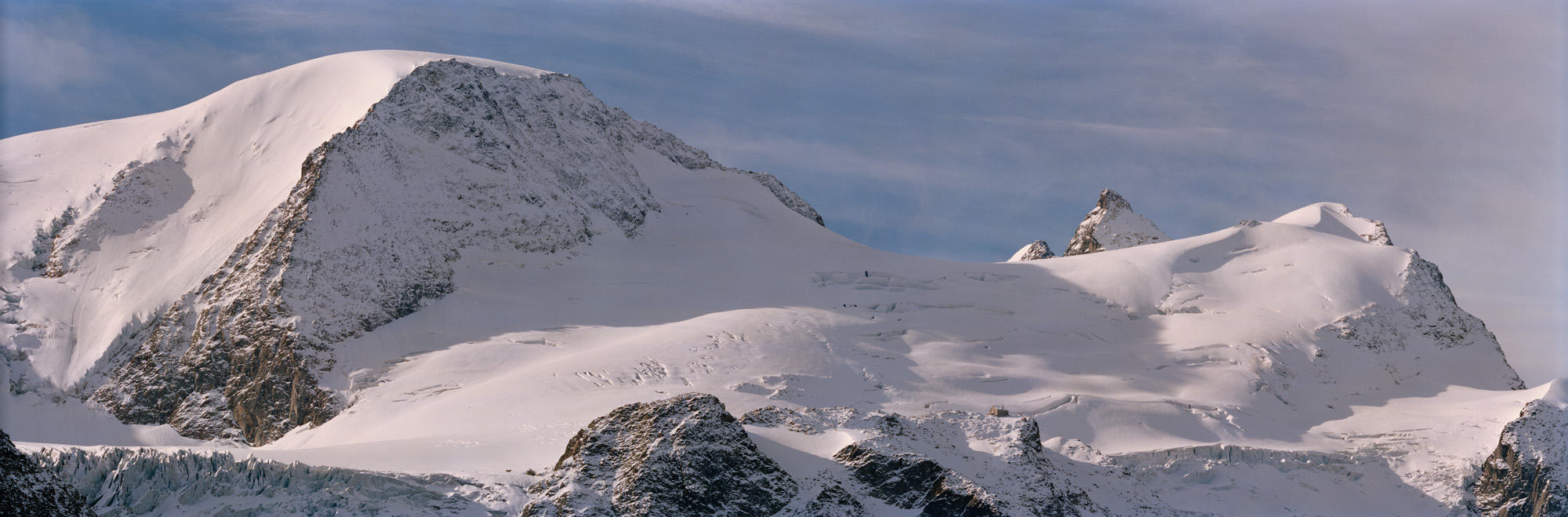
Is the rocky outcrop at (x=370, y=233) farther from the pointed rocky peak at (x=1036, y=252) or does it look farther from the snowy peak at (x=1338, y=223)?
the snowy peak at (x=1338, y=223)

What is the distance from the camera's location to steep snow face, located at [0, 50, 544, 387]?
103062mm

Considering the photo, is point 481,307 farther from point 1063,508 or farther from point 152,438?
point 1063,508

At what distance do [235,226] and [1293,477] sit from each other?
A: 8898 centimetres

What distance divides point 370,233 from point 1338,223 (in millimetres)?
98088

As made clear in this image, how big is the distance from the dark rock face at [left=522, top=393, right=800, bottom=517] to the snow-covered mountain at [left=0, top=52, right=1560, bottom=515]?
21 cm

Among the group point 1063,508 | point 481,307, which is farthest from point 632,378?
point 1063,508

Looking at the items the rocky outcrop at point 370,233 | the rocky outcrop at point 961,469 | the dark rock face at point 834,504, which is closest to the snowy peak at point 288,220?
the rocky outcrop at point 370,233

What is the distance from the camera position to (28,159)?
123 meters

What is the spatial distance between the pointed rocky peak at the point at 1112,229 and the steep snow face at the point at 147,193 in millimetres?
80792

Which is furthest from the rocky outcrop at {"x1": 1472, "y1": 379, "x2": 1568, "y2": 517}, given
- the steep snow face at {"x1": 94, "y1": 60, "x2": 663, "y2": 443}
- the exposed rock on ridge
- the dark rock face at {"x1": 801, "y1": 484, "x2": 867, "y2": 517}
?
the steep snow face at {"x1": 94, "y1": 60, "x2": 663, "y2": 443}

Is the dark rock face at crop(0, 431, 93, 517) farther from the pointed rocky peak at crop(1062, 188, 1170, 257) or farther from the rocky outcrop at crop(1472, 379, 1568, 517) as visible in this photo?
the pointed rocky peak at crop(1062, 188, 1170, 257)

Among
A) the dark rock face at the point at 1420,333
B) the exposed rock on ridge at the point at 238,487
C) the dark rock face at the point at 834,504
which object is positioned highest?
the dark rock face at the point at 1420,333

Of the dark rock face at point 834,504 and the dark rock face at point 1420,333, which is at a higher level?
the dark rock face at point 1420,333

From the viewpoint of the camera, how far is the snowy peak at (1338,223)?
13062 centimetres
